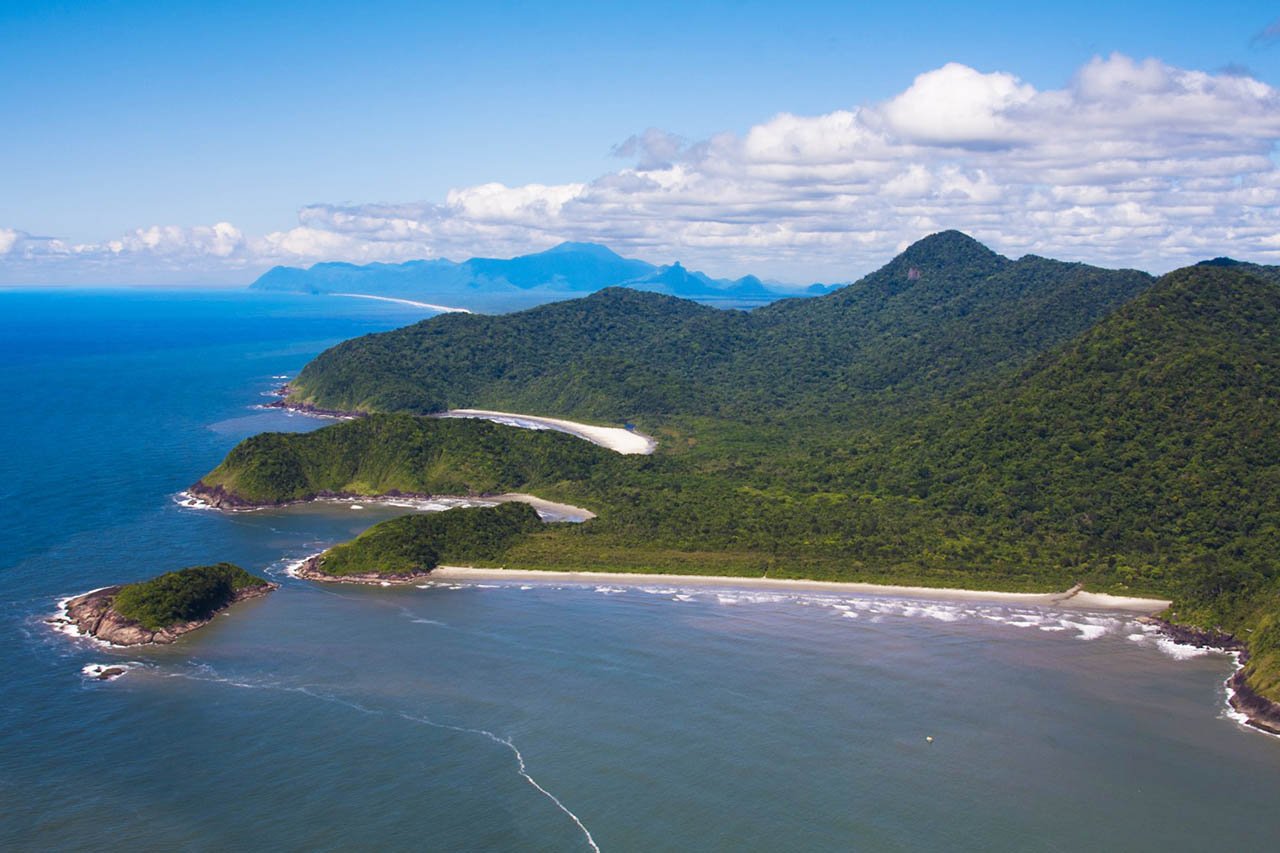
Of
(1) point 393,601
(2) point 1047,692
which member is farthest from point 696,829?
(1) point 393,601

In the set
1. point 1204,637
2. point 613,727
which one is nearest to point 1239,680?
point 1204,637

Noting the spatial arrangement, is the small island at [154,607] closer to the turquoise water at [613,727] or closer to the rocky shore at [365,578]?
the turquoise water at [613,727]

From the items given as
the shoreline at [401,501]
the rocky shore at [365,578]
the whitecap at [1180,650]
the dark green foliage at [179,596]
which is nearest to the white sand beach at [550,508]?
the shoreline at [401,501]

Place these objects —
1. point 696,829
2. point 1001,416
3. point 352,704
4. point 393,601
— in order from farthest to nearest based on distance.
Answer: point 1001,416, point 393,601, point 352,704, point 696,829

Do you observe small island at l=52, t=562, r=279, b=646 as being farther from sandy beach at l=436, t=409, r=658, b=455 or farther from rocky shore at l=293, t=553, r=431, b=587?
sandy beach at l=436, t=409, r=658, b=455

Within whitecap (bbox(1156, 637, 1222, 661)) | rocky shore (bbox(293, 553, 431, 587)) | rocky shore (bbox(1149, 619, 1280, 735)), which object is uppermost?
rocky shore (bbox(1149, 619, 1280, 735))

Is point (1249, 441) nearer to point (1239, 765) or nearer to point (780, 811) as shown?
point (1239, 765)

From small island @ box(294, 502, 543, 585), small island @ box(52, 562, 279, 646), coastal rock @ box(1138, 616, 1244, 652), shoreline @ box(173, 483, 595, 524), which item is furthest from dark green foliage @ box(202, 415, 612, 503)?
coastal rock @ box(1138, 616, 1244, 652)
